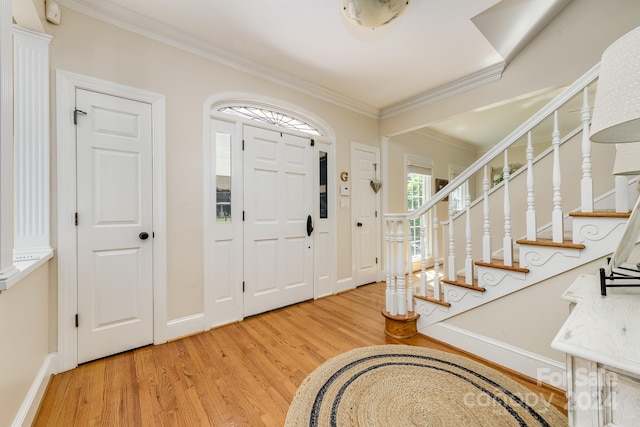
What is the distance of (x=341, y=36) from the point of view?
86.7 inches

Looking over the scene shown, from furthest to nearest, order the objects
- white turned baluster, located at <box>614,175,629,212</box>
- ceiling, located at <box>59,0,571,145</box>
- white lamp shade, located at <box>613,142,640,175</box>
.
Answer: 1. ceiling, located at <box>59,0,571,145</box>
2. white turned baluster, located at <box>614,175,629,212</box>
3. white lamp shade, located at <box>613,142,640,175</box>

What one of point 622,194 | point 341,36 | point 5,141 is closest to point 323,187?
point 341,36

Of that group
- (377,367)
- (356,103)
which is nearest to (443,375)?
(377,367)

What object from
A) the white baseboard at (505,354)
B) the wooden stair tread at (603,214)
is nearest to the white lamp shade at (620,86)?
the wooden stair tread at (603,214)

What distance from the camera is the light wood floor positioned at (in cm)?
132

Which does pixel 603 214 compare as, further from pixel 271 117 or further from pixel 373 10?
pixel 271 117

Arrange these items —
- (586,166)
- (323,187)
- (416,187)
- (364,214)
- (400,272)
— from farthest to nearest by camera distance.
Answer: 1. (416,187)
2. (364,214)
3. (323,187)
4. (400,272)
5. (586,166)

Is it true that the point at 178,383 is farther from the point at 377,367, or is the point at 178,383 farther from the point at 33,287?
the point at 377,367

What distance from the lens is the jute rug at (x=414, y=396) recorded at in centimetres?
Result: 124

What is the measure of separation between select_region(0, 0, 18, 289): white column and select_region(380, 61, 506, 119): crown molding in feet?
11.6

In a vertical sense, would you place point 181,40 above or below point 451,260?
above

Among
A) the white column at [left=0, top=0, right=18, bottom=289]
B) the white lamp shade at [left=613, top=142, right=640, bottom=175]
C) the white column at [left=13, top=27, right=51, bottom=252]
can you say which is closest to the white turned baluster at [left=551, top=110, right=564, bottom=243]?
the white lamp shade at [left=613, top=142, right=640, bottom=175]

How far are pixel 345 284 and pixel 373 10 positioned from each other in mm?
2895

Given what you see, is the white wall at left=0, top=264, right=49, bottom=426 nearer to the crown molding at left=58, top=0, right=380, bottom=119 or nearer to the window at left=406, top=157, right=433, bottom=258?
the crown molding at left=58, top=0, right=380, bottom=119
